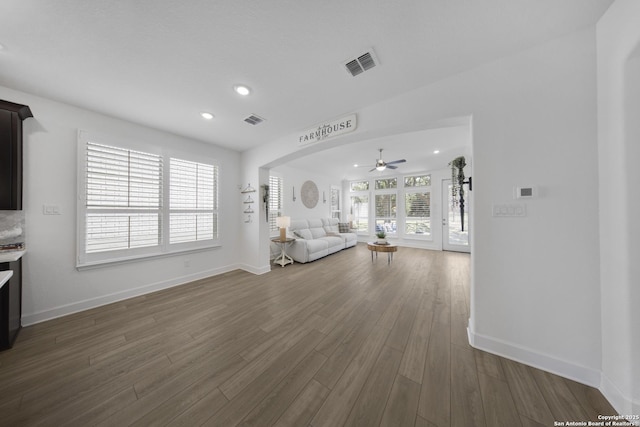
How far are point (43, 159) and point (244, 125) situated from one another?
2.29m

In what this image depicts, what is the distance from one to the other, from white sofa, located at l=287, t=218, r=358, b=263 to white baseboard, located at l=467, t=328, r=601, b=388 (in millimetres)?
3346

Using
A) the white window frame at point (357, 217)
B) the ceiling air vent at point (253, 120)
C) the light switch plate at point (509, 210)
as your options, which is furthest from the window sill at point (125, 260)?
the white window frame at point (357, 217)

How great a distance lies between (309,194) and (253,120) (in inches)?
145

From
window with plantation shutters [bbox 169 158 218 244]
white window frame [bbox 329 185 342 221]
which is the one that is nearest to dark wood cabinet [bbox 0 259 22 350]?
window with plantation shutters [bbox 169 158 218 244]

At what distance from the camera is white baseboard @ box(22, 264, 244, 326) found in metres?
2.19

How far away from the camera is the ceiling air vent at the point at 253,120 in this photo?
2689 mm

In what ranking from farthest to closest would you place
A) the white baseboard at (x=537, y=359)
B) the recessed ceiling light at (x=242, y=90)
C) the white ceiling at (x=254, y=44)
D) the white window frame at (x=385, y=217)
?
1. the white window frame at (x=385, y=217)
2. the recessed ceiling light at (x=242, y=90)
3. the white baseboard at (x=537, y=359)
4. the white ceiling at (x=254, y=44)

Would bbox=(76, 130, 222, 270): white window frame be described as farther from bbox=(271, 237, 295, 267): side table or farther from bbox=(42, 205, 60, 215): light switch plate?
bbox=(271, 237, 295, 267): side table

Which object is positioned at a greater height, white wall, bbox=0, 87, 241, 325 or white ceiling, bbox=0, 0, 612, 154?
white ceiling, bbox=0, 0, 612, 154

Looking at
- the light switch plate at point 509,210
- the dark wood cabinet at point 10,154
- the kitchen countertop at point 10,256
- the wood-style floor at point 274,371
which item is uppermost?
the dark wood cabinet at point 10,154

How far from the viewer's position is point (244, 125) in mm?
2922

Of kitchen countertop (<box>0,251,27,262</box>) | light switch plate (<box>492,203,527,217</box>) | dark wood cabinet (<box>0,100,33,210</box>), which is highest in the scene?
dark wood cabinet (<box>0,100,33,210</box>)

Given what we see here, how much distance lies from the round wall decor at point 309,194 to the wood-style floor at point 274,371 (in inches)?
154

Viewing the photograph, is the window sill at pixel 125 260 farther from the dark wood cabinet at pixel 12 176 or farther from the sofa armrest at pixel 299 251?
the sofa armrest at pixel 299 251
